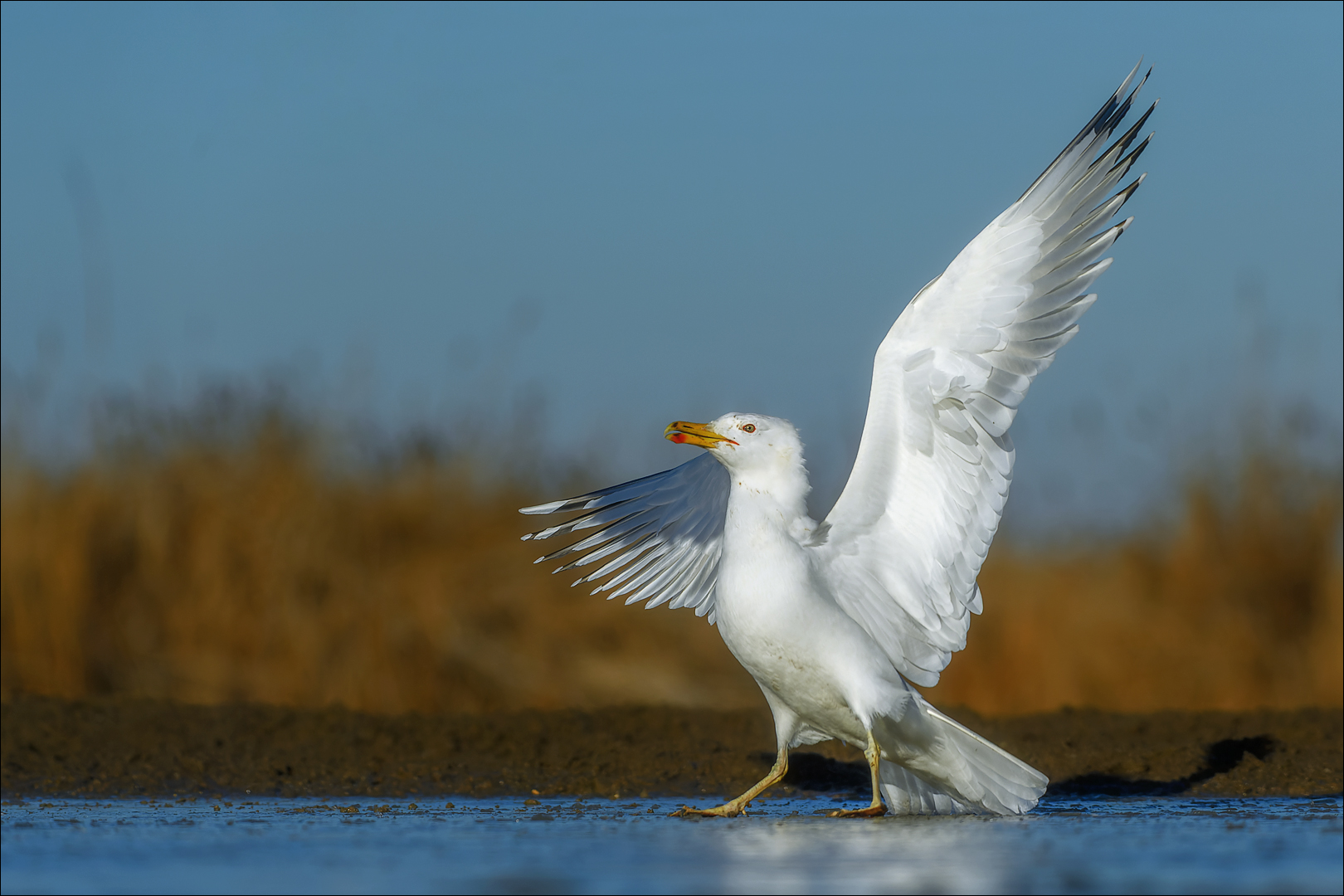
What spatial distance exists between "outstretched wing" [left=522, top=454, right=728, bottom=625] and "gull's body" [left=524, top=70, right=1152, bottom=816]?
119 centimetres

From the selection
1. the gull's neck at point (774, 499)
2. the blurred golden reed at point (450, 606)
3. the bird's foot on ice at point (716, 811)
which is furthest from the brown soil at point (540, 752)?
the gull's neck at point (774, 499)

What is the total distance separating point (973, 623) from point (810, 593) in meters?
5.46

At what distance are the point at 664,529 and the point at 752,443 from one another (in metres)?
1.37

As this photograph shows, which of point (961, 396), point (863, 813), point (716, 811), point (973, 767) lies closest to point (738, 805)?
point (716, 811)

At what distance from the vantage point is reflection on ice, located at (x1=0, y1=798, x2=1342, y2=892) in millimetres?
3934

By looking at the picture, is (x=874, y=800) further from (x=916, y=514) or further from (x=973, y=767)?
(x=916, y=514)

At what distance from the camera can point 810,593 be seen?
20.1 ft

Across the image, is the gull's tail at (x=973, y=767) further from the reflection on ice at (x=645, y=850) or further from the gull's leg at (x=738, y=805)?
the gull's leg at (x=738, y=805)

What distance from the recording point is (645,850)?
4688 mm

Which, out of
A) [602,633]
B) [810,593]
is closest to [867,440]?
[810,593]

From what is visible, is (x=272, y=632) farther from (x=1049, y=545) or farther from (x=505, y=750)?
(x=1049, y=545)

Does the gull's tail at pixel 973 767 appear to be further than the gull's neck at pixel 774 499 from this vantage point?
No

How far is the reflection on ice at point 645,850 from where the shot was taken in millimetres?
3934

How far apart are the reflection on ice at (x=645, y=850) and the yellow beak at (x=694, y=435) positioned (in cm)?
149
